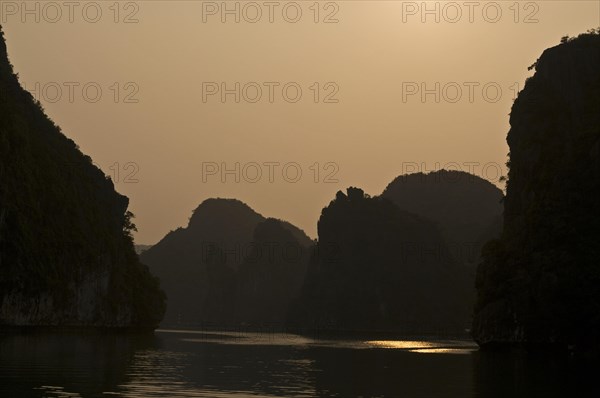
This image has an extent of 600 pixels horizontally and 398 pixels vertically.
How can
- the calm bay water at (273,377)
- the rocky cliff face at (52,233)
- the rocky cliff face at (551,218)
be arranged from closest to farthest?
the calm bay water at (273,377) < the rocky cliff face at (551,218) < the rocky cliff face at (52,233)

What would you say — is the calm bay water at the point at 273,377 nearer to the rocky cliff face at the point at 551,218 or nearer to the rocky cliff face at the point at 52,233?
the rocky cliff face at the point at 551,218

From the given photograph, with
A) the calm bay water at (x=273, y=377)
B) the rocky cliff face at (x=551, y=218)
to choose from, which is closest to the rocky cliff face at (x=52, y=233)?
the calm bay water at (x=273, y=377)

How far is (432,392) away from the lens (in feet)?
168

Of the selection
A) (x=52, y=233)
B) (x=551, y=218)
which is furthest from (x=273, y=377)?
(x=52, y=233)

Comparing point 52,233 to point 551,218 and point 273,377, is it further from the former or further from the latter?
point 273,377

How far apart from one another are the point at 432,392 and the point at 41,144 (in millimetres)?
122782

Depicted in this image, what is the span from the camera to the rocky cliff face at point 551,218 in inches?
3821

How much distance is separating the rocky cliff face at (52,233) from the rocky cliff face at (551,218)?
58993 millimetres

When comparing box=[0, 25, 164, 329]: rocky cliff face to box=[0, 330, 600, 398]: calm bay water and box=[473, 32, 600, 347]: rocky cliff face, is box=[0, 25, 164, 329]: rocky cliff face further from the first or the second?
box=[473, 32, 600, 347]: rocky cliff face

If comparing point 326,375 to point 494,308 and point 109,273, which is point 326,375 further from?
point 109,273

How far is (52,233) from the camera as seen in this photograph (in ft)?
477

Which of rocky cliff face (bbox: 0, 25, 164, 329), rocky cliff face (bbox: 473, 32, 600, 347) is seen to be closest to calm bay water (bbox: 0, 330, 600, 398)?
rocky cliff face (bbox: 473, 32, 600, 347)

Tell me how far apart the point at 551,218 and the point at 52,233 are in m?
77.0

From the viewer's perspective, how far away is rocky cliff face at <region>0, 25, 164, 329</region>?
12194cm
